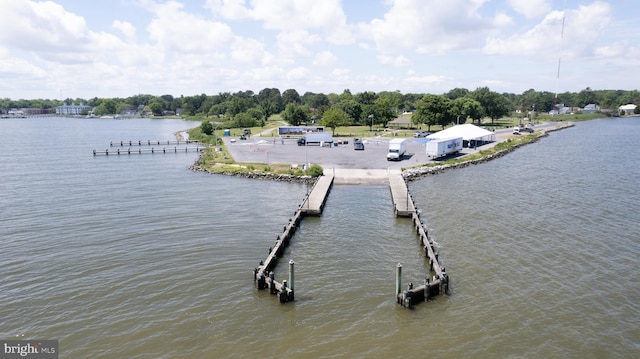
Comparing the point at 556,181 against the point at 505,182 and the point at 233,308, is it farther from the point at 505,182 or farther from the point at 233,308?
the point at 233,308

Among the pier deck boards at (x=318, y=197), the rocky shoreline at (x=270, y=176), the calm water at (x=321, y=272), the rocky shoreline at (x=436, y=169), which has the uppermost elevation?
the rocky shoreline at (x=436, y=169)

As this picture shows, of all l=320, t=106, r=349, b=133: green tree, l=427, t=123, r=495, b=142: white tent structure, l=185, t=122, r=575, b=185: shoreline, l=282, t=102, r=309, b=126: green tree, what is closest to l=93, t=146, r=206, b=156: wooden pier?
l=185, t=122, r=575, b=185: shoreline

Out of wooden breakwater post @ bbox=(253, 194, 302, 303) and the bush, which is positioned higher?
the bush

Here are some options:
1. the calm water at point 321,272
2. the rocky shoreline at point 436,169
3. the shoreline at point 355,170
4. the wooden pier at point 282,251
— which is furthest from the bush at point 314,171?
the rocky shoreline at point 436,169

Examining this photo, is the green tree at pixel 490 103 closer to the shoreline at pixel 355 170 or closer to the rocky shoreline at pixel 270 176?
the shoreline at pixel 355 170

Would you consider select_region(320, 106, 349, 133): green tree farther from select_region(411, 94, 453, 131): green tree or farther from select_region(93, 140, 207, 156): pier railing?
select_region(93, 140, 207, 156): pier railing

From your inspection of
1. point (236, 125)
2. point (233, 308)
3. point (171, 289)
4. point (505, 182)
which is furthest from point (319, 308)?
point (236, 125)
